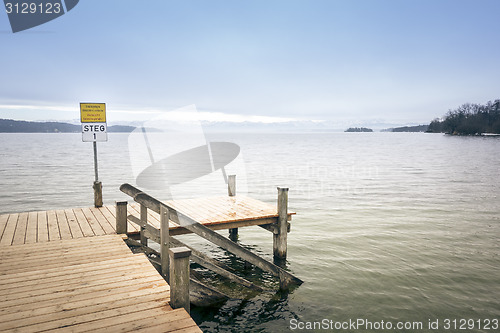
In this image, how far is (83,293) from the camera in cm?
474

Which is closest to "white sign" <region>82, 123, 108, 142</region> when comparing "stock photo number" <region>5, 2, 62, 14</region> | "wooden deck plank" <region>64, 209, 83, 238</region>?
"wooden deck plank" <region>64, 209, 83, 238</region>

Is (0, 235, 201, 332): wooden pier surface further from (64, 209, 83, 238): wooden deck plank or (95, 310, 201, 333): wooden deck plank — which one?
(64, 209, 83, 238): wooden deck plank

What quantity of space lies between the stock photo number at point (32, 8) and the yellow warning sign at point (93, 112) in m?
2.98

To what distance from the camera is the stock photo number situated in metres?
10.3

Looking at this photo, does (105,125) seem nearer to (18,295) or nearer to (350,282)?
(18,295)

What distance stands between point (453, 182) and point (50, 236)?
27.8m

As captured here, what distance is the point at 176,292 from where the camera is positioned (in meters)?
4.46

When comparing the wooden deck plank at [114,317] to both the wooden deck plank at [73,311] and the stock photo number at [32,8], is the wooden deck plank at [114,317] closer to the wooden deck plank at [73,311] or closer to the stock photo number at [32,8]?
the wooden deck plank at [73,311]

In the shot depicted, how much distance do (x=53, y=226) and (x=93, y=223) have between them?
880mm

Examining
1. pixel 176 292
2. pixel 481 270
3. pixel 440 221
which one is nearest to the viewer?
pixel 176 292

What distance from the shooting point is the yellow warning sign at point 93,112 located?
1048cm

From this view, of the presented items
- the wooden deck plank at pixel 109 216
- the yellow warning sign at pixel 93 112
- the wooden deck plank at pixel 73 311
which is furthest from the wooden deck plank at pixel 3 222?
the wooden deck plank at pixel 73 311

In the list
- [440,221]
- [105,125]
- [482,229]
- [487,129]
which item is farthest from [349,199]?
[487,129]

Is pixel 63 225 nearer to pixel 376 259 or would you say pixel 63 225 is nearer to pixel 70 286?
pixel 70 286
